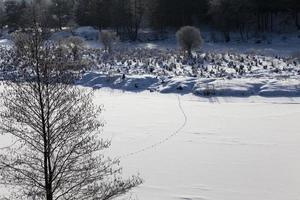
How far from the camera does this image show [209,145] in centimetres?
1597

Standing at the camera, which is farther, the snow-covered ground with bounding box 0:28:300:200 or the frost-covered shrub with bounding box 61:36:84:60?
the frost-covered shrub with bounding box 61:36:84:60

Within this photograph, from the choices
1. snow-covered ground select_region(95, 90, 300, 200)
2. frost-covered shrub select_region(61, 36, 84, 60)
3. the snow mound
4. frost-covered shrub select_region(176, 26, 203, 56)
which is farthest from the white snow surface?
frost-covered shrub select_region(176, 26, 203, 56)

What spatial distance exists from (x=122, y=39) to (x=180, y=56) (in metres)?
19.1

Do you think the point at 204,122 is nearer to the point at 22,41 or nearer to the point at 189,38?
the point at 22,41

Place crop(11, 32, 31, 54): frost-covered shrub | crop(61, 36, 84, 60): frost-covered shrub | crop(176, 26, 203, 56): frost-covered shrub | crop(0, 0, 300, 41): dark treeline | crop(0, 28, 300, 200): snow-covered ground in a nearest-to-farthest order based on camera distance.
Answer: crop(11, 32, 31, 54): frost-covered shrub, crop(0, 28, 300, 200): snow-covered ground, crop(61, 36, 84, 60): frost-covered shrub, crop(176, 26, 203, 56): frost-covered shrub, crop(0, 0, 300, 41): dark treeline

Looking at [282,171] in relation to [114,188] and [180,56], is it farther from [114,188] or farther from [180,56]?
[180,56]

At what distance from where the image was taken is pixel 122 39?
2084 inches

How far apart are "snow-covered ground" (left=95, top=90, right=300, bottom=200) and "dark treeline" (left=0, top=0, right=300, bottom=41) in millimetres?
24438

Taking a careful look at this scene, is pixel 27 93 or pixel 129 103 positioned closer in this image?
pixel 27 93

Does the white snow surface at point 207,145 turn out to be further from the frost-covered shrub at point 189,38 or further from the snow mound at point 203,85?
the frost-covered shrub at point 189,38

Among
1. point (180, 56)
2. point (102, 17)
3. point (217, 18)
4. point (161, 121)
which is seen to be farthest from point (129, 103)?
point (102, 17)

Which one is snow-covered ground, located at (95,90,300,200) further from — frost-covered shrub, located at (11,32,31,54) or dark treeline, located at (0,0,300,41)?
dark treeline, located at (0,0,300,41)

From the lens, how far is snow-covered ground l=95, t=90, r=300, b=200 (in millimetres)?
12086

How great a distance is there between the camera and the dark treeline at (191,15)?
47625 mm
